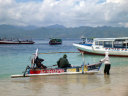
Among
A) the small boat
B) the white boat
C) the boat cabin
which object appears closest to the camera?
the small boat

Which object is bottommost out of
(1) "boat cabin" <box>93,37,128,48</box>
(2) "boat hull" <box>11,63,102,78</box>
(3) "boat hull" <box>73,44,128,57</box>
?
(2) "boat hull" <box>11,63,102,78</box>

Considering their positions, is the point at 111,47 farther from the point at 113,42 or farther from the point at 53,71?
the point at 53,71

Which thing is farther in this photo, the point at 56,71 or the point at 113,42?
the point at 113,42

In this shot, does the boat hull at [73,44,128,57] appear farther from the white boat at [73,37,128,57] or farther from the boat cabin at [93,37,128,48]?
the boat cabin at [93,37,128,48]

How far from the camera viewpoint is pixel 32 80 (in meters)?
13.9

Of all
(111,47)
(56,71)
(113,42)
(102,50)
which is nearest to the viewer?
(56,71)

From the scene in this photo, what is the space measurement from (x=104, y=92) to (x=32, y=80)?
561 centimetres

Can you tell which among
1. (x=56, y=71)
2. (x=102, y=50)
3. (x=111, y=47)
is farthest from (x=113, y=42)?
(x=56, y=71)

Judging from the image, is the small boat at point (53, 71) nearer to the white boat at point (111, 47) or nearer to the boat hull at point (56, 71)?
the boat hull at point (56, 71)

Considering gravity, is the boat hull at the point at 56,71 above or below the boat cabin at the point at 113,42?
below

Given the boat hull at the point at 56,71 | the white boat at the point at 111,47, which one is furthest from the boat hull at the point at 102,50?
the boat hull at the point at 56,71

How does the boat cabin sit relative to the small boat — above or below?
above

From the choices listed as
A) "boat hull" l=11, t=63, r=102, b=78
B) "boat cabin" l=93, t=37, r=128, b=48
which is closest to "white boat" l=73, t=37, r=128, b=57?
"boat cabin" l=93, t=37, r=128, b=48

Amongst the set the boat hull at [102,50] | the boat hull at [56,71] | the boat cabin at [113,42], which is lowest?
the boat hull at [56,71]
